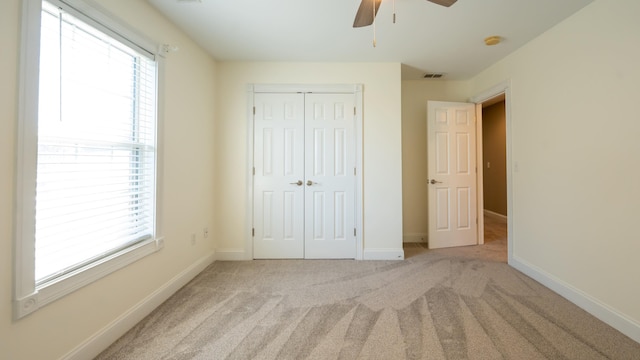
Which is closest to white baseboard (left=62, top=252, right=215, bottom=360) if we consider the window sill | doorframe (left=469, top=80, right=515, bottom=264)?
the window sill

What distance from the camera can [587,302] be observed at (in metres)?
1.87

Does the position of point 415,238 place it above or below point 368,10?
below

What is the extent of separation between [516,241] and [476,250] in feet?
2.09

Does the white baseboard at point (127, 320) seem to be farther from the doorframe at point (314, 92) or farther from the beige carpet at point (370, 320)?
the doorframe at point (314, 92)

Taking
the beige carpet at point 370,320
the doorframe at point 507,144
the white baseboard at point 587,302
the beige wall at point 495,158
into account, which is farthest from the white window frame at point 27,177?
the beige wall at point 495,158

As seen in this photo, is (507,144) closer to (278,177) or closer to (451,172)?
(451,172)

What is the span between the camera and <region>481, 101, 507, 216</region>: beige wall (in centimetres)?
492

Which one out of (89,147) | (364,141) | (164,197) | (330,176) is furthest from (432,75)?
(89,147)

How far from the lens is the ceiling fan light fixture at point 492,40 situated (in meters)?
2.33

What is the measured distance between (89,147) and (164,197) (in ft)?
2.28

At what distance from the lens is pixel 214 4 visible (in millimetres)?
1890

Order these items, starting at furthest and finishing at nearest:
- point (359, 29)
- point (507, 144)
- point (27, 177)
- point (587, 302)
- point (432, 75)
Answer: point (432, 75) < point (507, 144) < point (359, 29) < point (587, 302) < point (27, 177)

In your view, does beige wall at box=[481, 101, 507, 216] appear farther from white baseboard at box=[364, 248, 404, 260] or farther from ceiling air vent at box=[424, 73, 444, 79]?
white baseboard at box=[364, 248, 404, 260]

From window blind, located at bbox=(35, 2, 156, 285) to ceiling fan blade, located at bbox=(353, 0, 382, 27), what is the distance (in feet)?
5.51
